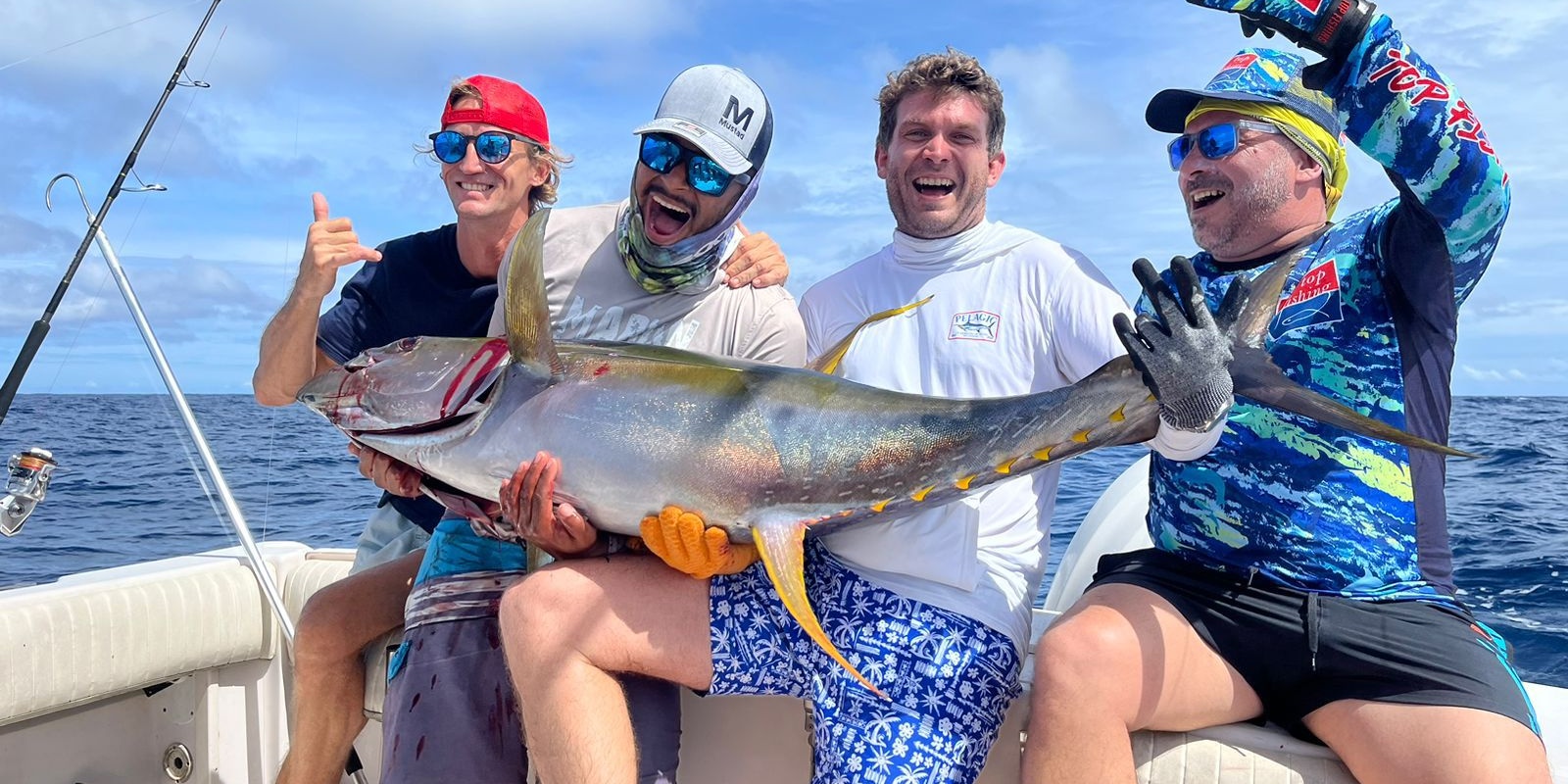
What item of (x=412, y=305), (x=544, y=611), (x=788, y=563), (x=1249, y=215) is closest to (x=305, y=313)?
(x=412, y=305)

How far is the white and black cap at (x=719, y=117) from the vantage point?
8.07 ft

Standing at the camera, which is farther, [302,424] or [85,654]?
[302,424]

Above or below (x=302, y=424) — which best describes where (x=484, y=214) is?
above

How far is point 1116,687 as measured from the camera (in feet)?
6.47

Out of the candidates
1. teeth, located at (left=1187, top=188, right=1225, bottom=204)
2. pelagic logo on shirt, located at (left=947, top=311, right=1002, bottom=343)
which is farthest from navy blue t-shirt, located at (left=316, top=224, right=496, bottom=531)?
teeth, located at (left=1187, top=188, right=1225, bottom=204)

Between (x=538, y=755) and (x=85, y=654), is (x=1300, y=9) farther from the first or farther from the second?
(x=85, y=654)

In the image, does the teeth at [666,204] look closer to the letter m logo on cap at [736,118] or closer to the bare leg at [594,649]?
the letter m logo on cap at [736,118]

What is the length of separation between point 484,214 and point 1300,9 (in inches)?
77.5

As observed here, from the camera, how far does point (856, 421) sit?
6.86 ft

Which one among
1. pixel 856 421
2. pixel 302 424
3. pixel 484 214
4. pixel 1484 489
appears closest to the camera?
pixel 856 421

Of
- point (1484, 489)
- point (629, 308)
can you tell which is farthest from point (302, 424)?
point (629, 308)

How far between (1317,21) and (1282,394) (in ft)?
2.37

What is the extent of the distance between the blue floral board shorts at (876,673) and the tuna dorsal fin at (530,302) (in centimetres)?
60

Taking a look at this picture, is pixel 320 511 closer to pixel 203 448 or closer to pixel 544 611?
pixel 203 448
